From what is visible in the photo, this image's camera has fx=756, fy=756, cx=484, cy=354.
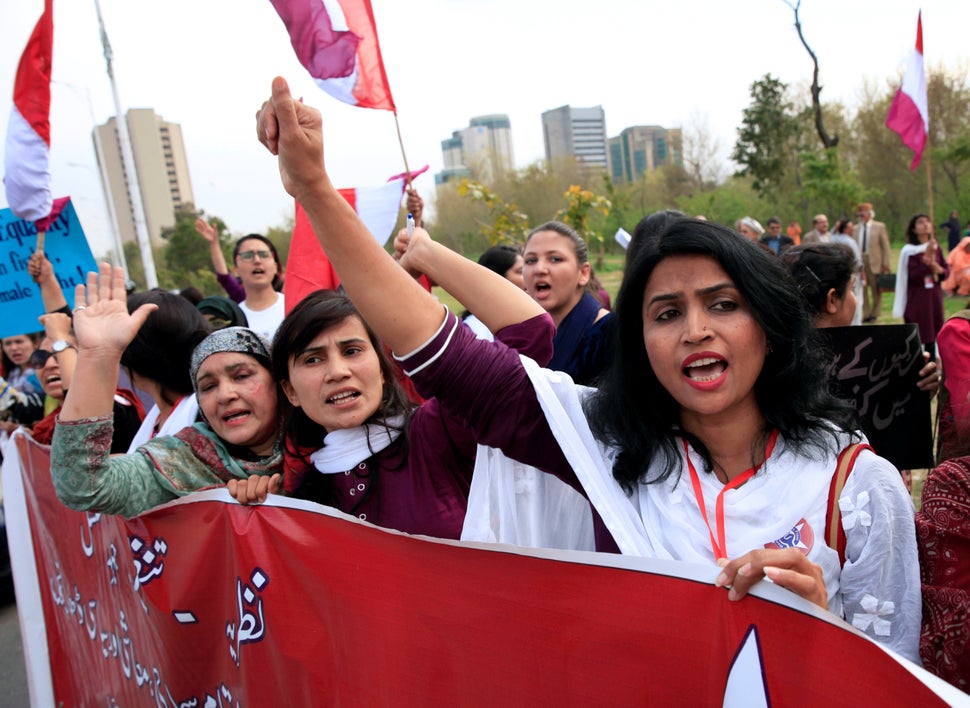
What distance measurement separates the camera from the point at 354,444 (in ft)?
6.45

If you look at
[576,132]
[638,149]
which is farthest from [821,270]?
[576,132]

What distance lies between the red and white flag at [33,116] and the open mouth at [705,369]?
4.50 meters

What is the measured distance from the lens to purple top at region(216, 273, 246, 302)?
22.3 feet

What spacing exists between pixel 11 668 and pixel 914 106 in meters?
7.26

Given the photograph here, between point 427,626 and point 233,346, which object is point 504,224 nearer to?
point 233,346

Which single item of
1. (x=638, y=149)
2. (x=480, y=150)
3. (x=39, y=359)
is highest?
(x=638, y=149)

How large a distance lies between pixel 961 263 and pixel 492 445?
2146 mm

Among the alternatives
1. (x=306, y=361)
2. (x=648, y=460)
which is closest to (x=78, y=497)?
(x=306, y=361)

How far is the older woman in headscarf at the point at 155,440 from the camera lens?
207cm

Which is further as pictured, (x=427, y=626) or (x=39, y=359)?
(x=39, y=359)

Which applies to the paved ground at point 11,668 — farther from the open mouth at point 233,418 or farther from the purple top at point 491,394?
the purple top at point 491,394

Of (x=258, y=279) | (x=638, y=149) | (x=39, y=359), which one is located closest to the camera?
(x=39, y=359)

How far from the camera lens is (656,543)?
141cm

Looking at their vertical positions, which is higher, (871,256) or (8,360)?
(8,360)
